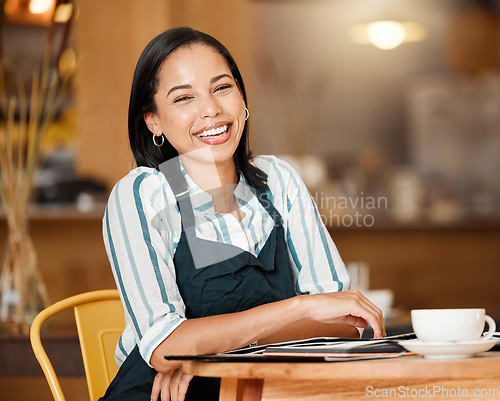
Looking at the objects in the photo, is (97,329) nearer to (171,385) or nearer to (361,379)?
(171,385)

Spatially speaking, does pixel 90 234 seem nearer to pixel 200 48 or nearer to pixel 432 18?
pixel 200 48

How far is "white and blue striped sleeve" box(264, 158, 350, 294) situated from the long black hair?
63mm

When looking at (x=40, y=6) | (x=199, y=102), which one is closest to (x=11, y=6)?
(x=40, y=6)

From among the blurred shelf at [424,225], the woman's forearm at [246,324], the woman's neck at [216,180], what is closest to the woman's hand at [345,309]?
the woman's forearm at [246,324]

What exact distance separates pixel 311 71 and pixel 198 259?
5.80 metres

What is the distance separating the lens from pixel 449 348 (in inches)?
33.3

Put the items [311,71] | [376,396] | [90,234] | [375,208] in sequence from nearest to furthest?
[376,396] → [90,234] → [375,208] → [311,71]

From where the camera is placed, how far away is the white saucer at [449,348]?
2.77 feet

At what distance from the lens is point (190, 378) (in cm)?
112

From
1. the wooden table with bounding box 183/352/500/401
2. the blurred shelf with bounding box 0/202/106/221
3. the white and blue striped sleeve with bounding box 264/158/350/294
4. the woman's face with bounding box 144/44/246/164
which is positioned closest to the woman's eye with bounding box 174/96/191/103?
the woman's face with bounding box 144/44/246/164

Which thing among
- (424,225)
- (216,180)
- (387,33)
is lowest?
(424,225)

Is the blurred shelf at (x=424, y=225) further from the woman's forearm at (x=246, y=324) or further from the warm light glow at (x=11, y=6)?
the woman's forearm at (x=246, y=324)

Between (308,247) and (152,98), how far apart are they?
397 millimetres

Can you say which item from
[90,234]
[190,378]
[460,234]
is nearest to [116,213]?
[190,378]
